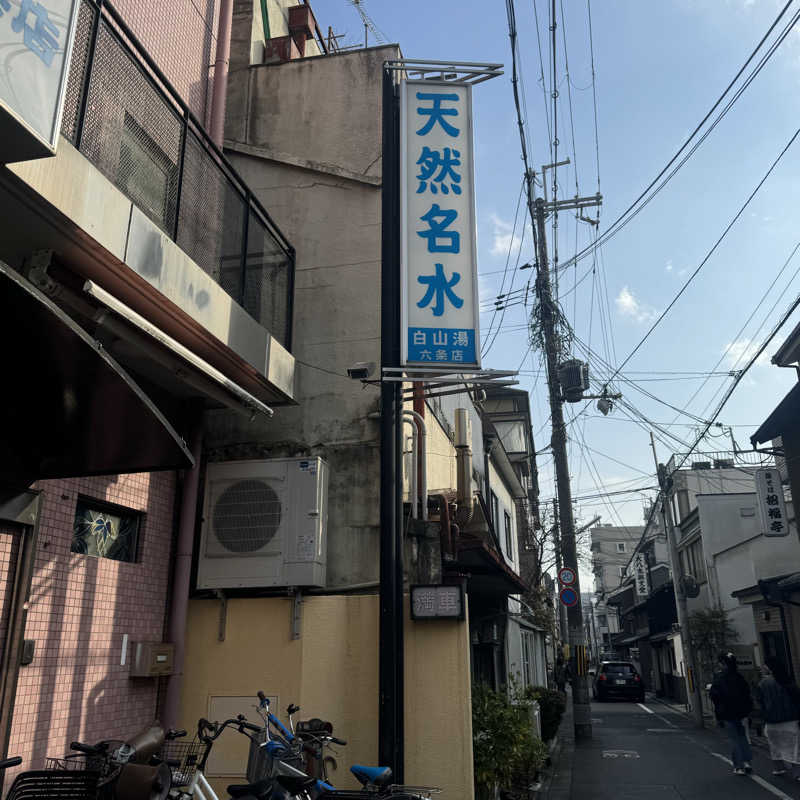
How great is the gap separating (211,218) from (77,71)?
87.6 inches

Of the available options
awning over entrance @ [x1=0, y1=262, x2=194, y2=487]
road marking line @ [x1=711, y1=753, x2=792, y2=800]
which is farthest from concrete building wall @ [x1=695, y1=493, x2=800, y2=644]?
awning over entrance @ [x1=0, y1=262, x2=194, y2=487]

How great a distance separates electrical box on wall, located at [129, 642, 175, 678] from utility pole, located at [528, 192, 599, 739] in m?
11.2

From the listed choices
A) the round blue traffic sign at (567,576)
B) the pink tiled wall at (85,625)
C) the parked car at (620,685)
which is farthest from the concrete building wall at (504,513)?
the parked car at (620,685)

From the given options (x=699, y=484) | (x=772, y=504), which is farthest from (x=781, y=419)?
(x=699, y=484)

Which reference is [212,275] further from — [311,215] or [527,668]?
[527,668]

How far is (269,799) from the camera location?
4.10 metres

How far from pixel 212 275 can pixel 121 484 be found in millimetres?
2300

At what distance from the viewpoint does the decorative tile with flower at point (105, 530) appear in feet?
21.5

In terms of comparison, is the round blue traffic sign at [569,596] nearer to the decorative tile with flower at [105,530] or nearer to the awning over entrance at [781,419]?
the awning over entrance at [781,419]

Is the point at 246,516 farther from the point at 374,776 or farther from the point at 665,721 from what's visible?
the point at 665,721

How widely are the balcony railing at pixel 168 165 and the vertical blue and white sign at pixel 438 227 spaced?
5.87ft

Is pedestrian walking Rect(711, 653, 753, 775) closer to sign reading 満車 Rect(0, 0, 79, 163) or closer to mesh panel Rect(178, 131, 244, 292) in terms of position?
mesh panel Rect(178, 131, 244, 292)

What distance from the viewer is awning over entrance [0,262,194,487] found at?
4031 millimetres

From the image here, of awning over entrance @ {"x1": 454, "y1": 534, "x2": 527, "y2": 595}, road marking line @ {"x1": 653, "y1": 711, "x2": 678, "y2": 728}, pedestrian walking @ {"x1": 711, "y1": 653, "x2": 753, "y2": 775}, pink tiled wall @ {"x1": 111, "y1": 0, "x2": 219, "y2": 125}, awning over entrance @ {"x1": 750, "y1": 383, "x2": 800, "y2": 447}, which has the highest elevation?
pink tiled wall @ {"x1": 111, "y1": 0, "x2": 219, "y2": 125}
